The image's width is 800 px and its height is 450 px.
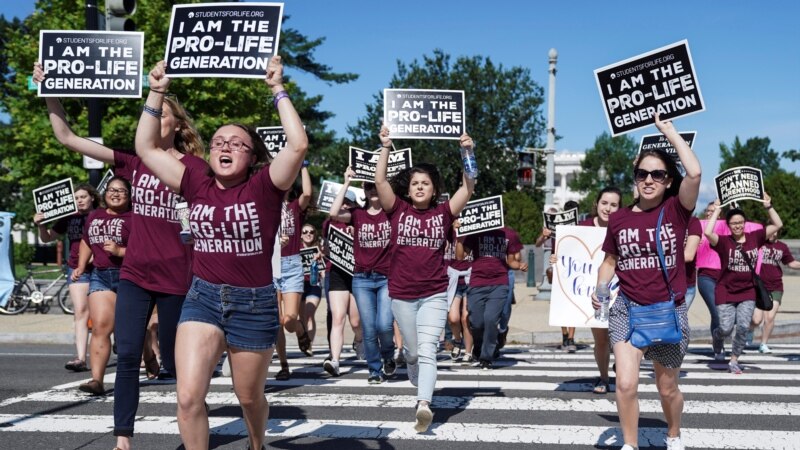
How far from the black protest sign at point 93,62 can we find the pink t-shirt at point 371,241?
8.24 feet

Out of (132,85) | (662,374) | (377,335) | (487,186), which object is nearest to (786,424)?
(662,374)

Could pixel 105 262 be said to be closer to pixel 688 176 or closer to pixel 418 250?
pixel 418 250

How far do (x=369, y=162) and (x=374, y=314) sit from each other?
105 inches

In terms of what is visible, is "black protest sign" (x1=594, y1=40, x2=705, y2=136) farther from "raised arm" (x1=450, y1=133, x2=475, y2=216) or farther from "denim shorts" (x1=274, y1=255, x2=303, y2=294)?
"denim shorts" (x1=274, y1=255, x2=303, y2=294)

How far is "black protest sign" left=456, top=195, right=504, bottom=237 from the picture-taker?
34.3 feet

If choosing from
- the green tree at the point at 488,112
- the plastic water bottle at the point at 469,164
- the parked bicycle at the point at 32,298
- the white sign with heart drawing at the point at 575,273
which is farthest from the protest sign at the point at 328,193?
the green tree at the point at 488,112

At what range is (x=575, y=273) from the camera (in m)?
9.39

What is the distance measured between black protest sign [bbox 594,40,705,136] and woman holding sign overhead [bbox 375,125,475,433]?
2063 mm

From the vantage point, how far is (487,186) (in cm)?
5275

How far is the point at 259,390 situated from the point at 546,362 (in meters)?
6.61

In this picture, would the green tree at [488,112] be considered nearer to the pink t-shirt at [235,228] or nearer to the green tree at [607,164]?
the pink t-shirt at [235,228]

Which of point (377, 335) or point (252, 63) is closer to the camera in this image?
point (252, 63)

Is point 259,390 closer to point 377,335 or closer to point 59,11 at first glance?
point 377,335

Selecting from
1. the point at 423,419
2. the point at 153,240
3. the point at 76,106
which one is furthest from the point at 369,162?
the point at 76,106
